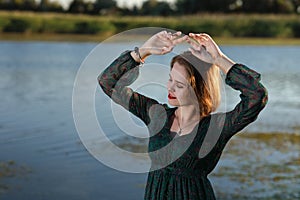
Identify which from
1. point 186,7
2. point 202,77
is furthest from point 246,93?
point 186,7

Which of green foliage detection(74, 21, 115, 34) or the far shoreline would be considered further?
green foliage detection(74, 21, 115, 34)

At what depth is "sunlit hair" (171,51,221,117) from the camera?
7.16 feet

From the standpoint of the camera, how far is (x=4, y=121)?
28.8 ft

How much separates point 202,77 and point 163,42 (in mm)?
187

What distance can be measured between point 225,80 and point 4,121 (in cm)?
700

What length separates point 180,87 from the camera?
2.23 metres

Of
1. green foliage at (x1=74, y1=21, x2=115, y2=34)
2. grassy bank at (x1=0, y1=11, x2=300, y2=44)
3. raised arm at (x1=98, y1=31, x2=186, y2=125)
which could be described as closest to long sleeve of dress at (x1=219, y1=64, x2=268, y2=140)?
raised arm at (x1=98, y1=31, x2=186, y2=125)

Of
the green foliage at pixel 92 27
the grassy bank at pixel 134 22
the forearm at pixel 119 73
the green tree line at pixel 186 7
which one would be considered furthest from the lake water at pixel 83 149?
the green tree line at pixel 186 7

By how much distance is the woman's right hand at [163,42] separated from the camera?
84.0 inches

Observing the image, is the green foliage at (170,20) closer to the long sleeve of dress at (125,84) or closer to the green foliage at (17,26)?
the green foliage at (17,26)

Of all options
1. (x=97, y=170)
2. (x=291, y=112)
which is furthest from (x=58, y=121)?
(x=291, y=112)

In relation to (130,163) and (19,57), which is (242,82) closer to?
(130,163)

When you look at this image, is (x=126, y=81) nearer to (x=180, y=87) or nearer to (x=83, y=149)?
(x=180, y=87)

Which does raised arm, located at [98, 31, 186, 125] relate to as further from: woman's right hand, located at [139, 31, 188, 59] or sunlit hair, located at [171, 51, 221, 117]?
sunlit hair, located at [171, 51, 221, 117]
